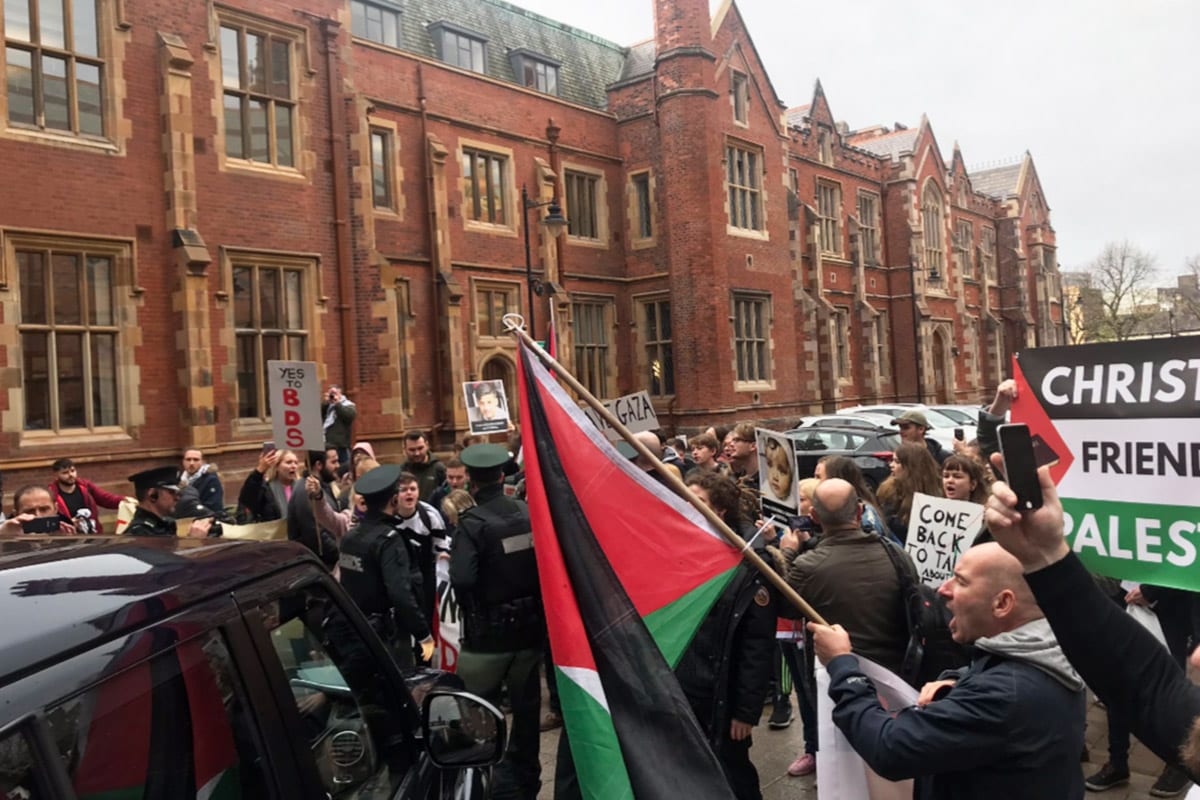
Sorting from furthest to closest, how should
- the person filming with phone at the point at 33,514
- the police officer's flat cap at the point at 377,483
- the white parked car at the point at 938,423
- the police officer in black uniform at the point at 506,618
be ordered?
the white parked car at the point at 938,423
the person filming with phone at the point at 33,514
the police officer's flat cap at the point at 377,483
the police officer in black uniform at the point at 506,618

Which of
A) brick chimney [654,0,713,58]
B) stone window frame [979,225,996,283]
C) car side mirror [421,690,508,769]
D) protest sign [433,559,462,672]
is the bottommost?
protest sign [433,559,462,672]

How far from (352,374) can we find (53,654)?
43.5 feet

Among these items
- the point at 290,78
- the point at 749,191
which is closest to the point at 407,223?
the point at 290,78

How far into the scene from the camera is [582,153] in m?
21.9

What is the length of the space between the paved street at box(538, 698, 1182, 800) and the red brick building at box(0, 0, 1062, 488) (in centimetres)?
712

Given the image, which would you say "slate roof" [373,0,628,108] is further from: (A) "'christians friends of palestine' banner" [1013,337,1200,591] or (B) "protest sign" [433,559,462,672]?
(A) "'christians friends of palestine' banner" [1013,337,1200,591]

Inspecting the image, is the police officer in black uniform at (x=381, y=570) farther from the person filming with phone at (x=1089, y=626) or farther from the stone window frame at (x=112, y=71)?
the stone window frame at (x=112, y=71)

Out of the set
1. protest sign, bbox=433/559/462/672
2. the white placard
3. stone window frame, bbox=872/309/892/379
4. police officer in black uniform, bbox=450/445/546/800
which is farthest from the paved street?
stone window frame, bbox=872/309/892/379

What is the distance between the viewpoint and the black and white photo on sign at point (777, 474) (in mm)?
5391

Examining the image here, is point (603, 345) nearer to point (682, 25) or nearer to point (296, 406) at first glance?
point (682, 25)

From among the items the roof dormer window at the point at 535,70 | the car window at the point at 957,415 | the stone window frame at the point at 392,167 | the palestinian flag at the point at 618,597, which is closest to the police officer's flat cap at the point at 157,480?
the palestinian flag at the point at 618,597

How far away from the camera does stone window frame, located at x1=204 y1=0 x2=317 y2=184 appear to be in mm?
12750

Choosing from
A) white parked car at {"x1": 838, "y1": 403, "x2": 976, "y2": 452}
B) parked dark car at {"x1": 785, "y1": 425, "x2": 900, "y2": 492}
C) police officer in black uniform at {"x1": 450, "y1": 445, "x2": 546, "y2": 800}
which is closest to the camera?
police officer in black uniform at {"x1": 450, "y1": 445, "x2": 546, "y2": 800}

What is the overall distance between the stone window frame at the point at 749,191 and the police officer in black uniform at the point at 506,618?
1869 cm
